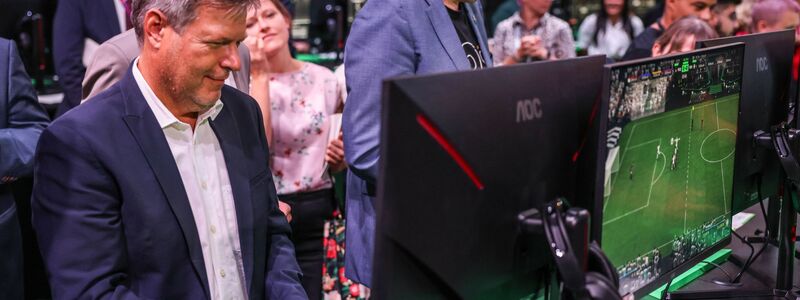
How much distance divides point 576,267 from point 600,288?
0.16 ft

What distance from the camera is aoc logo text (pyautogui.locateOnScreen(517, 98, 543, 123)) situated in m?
1.22

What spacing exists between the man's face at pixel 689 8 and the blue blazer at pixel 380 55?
248 centimetres

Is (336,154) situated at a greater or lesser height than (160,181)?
lesser

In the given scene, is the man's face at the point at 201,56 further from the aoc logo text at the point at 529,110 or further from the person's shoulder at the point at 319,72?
the person's shoulder at the point at 319,72

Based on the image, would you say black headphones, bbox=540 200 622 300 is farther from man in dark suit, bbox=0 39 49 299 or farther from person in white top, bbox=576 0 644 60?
person in white top, bbox=576 0 644 60

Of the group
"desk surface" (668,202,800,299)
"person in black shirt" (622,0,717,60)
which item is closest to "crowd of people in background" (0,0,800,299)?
"desk surface" (668,202,800,299)

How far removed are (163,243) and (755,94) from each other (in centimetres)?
129

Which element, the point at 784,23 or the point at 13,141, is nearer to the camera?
the point at 13,141

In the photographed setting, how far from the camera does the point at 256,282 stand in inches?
63.1

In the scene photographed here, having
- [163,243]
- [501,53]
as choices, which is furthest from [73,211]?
[501,53]

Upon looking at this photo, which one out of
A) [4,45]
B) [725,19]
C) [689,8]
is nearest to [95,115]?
[4,45]

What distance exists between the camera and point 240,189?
157 cm

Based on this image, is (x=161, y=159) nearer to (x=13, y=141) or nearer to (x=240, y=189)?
(x=240, y=189)

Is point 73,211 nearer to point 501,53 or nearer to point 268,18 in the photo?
point 268,18
